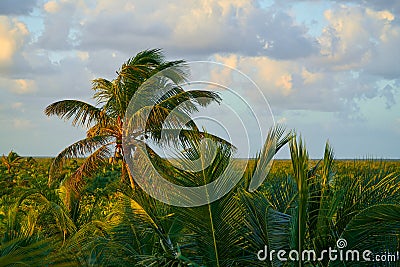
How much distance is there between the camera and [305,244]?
6277mm

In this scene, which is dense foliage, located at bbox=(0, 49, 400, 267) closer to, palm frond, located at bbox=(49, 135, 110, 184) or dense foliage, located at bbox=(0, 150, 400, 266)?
dense foliage, located at bbox=(0, 150, 400, 266)

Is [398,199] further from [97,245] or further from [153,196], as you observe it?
[97,245]

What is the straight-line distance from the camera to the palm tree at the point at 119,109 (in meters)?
13.6

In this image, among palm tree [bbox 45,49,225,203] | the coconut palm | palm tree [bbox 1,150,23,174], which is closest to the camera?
the coconut palm

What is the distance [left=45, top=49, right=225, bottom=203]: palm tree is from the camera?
13609mm

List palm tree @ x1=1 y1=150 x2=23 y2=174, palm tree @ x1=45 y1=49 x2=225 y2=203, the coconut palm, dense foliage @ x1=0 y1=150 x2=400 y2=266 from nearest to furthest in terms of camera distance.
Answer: the coconut palm < dense foliage @ x1=0 y1=150 x2=400 y2=266 < palm tree @ x1=45 y1=49 x2=225 y2=203 < palm tree @ x1=1 y1=150 x2=23 y2=174

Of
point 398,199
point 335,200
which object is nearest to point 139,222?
point 335,200

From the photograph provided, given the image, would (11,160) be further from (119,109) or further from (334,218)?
(334,218)

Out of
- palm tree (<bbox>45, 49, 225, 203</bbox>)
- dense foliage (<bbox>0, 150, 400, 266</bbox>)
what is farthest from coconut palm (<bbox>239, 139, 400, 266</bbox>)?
palm tree (<bbox>45, 49, 225, 203</bbox>)

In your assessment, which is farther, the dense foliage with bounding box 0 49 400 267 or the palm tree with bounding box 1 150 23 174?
the palm tree with bounding box 1 150 23 174

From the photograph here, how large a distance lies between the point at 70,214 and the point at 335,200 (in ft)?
18.7

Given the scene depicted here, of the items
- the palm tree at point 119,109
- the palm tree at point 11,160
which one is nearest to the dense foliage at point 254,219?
the palm tree at point 119,109

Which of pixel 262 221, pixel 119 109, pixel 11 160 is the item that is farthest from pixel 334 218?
pixel 11 160

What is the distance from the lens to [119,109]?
48.4 ft
